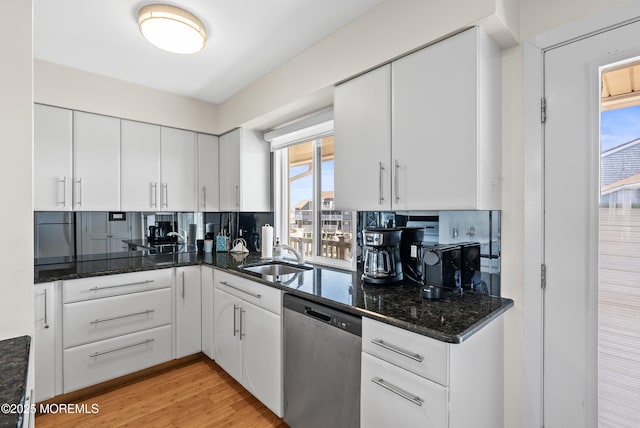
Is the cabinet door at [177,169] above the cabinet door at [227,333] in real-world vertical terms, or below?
above

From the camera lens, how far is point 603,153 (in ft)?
4.34

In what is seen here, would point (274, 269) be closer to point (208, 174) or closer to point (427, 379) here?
point (208, 174)

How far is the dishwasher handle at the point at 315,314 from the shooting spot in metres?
1.60

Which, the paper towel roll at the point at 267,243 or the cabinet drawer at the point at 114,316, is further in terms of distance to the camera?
the paper towel roll at the point at 267,243

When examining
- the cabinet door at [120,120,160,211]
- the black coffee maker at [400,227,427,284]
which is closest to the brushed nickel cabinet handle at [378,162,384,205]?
the black coffee maker at [400,227,427,284]

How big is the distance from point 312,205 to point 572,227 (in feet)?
6.00

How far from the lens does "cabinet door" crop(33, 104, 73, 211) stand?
234 centimetres

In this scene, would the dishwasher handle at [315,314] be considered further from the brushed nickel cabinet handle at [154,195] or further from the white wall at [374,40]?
the brushed nickel cabinet handle at [154,195]

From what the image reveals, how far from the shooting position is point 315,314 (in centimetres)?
166

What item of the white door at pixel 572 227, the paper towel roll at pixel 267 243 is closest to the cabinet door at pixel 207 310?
the paper towel roll at pixel 267 243

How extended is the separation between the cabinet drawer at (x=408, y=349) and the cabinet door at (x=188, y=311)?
73.1 inches

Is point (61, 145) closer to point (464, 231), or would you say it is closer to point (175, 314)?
point (175, 314)

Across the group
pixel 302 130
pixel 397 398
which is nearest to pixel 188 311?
pixel 302 130

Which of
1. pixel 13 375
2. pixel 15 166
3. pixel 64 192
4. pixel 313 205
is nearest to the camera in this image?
pixel 13 375
